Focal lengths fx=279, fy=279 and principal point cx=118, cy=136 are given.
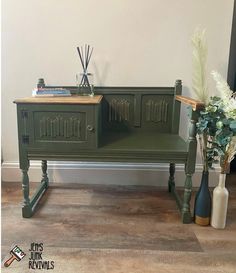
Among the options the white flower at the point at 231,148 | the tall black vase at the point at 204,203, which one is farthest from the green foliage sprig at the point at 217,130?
the tall black vase at the point at 204,203

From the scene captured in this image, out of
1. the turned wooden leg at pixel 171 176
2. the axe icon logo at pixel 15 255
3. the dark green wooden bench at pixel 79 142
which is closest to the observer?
the axe icon logo at pixel 15 255

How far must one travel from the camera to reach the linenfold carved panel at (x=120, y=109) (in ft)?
6.79

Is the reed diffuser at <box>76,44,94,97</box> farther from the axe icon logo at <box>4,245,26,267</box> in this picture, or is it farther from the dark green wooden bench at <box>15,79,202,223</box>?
the axe icon logo at <box>4,245,26,267</box>

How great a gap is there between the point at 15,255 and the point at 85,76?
124 cm

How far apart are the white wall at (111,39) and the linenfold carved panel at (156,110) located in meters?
0.17

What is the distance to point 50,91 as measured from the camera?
1796mm

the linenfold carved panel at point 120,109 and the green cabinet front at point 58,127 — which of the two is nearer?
the green cabinet front at point 58,127

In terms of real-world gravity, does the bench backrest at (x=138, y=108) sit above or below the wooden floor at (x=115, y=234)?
above

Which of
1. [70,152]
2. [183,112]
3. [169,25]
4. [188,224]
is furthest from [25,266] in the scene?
[169,25]

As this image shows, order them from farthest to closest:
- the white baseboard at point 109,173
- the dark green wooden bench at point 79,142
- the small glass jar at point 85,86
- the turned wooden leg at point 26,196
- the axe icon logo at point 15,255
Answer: the white baseboard at point 109,173
the small glass jar at point 85,86
the turned wooden leg at point 26,196
the dark green wooden bench at point 79,142
the axe icon logo at point 15,255

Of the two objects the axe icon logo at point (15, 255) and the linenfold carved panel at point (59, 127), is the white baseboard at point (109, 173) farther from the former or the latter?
the axe icon logo at point (15, 255)

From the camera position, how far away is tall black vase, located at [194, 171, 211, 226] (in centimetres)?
165

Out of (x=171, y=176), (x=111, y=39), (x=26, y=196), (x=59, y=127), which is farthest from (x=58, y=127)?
(x=171, y=176)

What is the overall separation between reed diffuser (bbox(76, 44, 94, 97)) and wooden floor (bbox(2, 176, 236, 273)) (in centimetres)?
76
